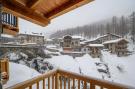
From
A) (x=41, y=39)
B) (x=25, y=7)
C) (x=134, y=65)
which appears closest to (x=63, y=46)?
(x=41, y=39)

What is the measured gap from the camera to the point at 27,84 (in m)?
1.92

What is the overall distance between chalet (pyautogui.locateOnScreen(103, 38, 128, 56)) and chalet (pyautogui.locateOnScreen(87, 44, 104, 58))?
1121mm

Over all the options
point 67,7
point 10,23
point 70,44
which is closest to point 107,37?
point 70,44

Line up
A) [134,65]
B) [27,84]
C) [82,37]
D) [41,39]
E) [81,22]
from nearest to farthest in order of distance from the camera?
1. [27,84]
2. [134,65]
3. [41,39]
4. [82,37]
5. [81,22]

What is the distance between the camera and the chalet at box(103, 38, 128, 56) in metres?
19.2

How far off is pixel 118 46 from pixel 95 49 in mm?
2764

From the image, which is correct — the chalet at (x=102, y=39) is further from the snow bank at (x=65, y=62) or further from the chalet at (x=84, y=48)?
the snow bank at (x=65, y=62)

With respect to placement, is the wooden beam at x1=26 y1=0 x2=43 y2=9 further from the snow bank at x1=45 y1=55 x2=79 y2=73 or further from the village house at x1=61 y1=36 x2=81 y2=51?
the village house at x1=61 y1=36 x2=81 y2=51

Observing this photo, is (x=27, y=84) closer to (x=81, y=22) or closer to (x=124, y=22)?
(x=124, y=22)

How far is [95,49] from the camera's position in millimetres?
20391

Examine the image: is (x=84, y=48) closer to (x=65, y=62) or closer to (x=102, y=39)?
(x=102, y=39)

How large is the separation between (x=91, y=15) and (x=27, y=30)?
11.7m

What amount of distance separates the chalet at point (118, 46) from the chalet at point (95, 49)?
3.68 feet

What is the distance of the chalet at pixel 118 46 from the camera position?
19.2 metres
